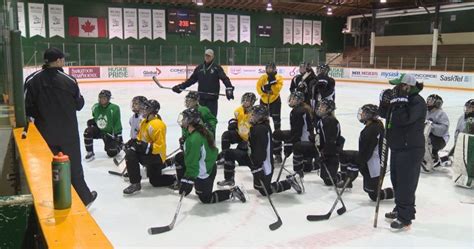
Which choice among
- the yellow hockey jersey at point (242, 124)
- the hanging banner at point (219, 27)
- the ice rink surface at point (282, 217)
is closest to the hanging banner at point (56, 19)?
the hanging banner at point (219, 27)

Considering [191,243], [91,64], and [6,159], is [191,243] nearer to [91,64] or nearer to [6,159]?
[6,159]

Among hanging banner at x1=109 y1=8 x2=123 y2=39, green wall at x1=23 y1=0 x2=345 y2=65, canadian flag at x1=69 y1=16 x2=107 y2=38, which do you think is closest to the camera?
Result: green wall at x1=23 y1=0 x2=345 y2=65

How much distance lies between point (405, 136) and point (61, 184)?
8.99ft

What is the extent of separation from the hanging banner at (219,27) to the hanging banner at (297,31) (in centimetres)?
578

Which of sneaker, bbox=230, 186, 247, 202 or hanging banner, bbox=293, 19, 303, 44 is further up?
hanging banner, bbox=293, 19, 303, 44

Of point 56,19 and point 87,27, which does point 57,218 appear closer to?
point 56,19

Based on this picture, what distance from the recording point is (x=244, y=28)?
3030cm

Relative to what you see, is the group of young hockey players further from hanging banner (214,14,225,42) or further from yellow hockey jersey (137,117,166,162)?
hanging banner (214,14,225,42)

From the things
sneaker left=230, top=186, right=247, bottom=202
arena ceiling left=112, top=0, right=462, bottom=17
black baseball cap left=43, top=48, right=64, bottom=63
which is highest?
arena ceiling left=112, top=0, right=462, bottom=17

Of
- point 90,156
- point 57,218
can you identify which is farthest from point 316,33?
point 57,218

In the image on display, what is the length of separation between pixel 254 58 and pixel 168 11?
582 centimetres

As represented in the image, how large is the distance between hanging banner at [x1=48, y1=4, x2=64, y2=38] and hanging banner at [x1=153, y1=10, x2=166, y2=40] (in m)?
5.22

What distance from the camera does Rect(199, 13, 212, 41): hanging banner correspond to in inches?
1121

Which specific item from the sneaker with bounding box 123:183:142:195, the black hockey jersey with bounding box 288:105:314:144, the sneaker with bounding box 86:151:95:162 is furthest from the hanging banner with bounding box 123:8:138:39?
the sneaker with bounding box 123:183:142:195
